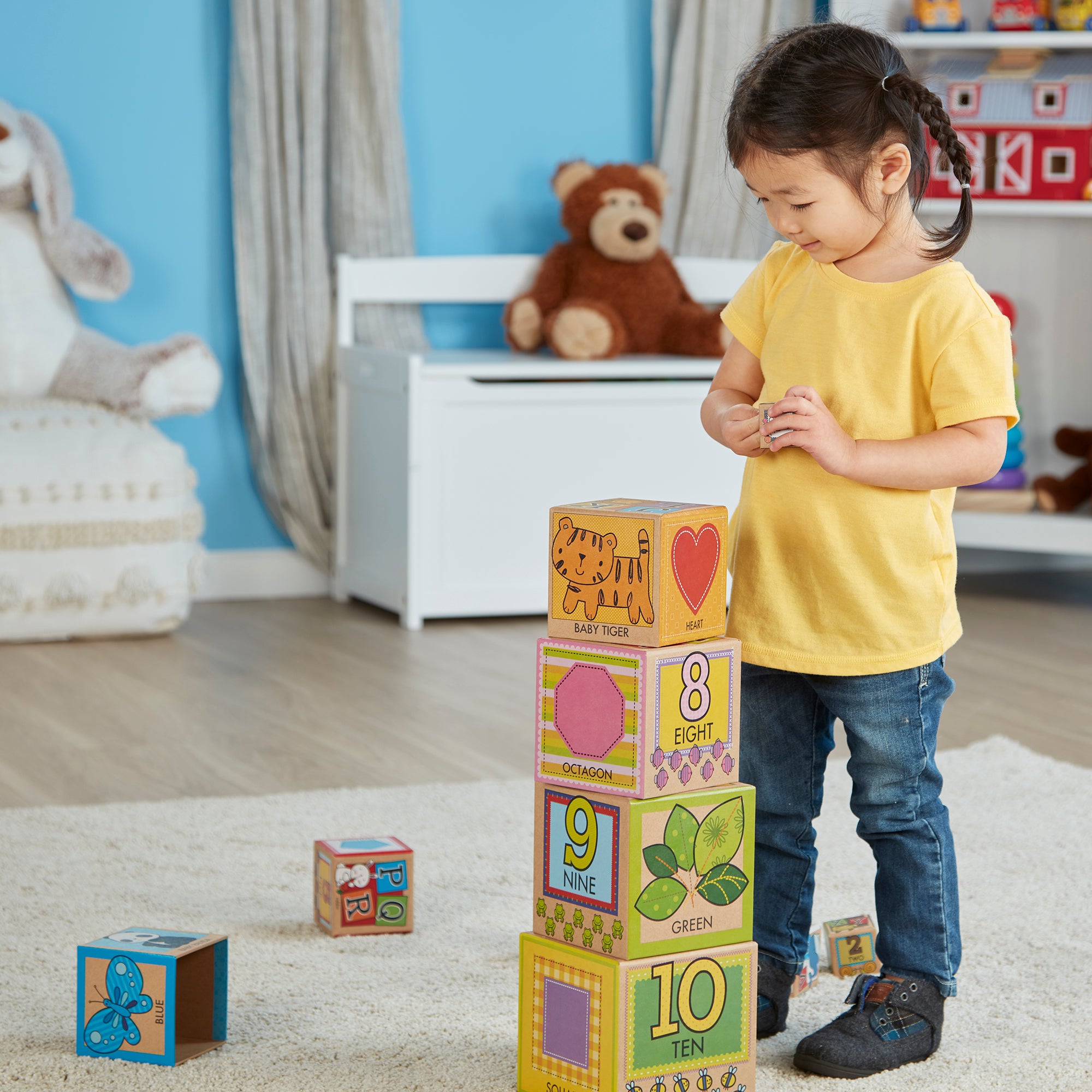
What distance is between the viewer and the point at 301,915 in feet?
4.73

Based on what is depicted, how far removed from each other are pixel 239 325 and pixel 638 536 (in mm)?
2058

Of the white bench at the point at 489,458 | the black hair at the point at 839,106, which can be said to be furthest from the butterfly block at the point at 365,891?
the white bench at the point at 489,458

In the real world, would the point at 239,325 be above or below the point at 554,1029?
above

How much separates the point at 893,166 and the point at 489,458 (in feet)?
5.69

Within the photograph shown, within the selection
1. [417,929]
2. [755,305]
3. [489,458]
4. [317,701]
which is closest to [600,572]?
[755,305]

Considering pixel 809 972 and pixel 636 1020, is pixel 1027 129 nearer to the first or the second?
pixel 809 972

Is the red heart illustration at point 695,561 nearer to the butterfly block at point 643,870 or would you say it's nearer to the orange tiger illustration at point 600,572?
the orange tiger illustration at point 600,572

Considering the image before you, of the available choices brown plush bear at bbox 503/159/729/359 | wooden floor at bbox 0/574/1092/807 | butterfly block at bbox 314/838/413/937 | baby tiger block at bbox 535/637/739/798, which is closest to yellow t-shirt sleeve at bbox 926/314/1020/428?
baby tiger block at bbox 535/637/739/798

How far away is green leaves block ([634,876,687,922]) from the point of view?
3.33 ft

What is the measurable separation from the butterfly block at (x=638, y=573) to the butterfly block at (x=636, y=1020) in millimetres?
222

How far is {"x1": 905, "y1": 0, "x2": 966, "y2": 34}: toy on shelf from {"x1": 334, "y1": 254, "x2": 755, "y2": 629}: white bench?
0.83 metres

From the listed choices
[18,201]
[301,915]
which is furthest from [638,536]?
[18,201]

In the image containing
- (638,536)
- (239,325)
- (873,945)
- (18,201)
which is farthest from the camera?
(239,325)

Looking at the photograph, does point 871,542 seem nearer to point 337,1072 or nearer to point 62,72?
point 337,1072
